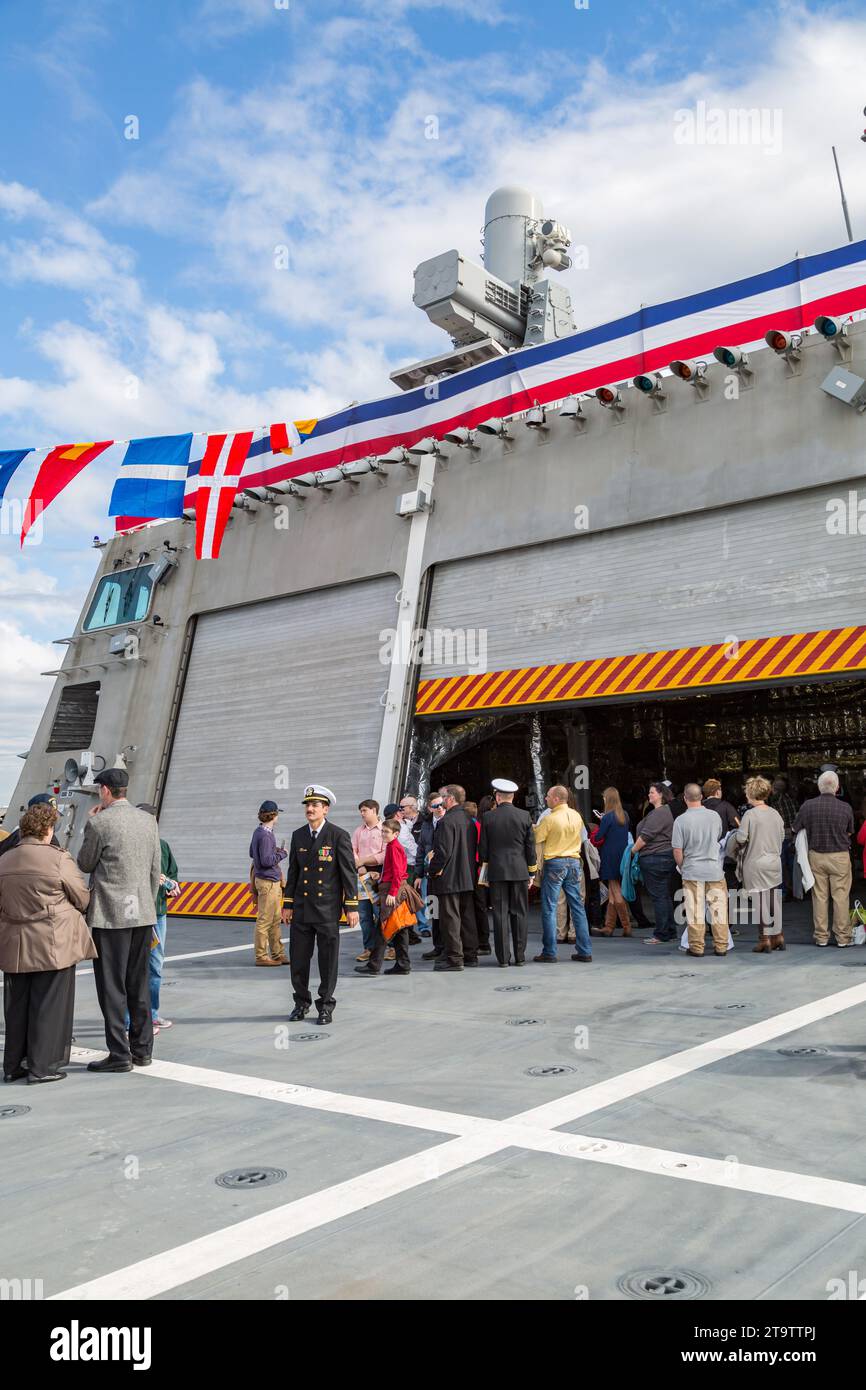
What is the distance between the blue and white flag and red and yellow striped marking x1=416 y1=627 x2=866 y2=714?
206 inches

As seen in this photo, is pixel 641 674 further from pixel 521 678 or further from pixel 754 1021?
pixel 754 1021

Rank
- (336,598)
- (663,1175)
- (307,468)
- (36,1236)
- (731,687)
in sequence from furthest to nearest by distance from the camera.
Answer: (307,468) < (336,598) < (731,687) < (663,1175) < (36,1236)

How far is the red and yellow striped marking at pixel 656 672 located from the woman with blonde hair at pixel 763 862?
191 cm

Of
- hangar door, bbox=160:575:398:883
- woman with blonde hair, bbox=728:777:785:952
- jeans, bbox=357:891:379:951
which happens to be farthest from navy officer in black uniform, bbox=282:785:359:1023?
hangar door, bbox=160:575:398:883

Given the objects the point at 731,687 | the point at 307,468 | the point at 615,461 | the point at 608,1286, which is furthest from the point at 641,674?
the point at 608,1286

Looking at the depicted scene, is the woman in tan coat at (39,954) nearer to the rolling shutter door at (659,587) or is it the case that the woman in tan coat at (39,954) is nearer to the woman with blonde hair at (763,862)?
the woman with blonde hair at (763,862)

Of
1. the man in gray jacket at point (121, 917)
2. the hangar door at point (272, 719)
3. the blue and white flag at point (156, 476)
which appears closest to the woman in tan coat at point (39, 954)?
the man in gray jacket at point (121, 917)

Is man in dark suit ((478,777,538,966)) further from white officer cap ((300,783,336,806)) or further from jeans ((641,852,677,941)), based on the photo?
white officer cap ((300,783,336,806))

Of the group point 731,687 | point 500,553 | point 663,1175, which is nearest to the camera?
point 663,1175

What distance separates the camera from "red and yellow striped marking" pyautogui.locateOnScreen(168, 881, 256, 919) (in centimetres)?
1566

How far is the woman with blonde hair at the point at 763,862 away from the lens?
396 inches

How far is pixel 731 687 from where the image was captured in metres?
12.0

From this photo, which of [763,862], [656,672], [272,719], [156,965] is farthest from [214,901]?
[763,862]

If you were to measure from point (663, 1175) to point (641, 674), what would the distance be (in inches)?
350
